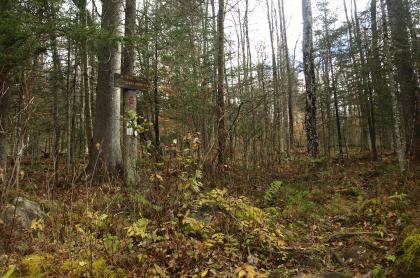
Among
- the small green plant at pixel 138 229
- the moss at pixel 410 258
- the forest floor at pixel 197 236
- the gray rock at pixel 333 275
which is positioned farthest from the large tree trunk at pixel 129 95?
the moss at pixel 410 258

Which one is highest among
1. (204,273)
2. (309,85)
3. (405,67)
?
(405,67)

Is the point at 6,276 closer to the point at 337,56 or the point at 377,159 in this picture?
the point at 377,159

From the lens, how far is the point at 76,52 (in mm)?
9289

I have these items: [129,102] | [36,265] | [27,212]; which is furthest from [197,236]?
[129,102]

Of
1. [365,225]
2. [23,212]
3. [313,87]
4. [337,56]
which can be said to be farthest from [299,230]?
[337,56]

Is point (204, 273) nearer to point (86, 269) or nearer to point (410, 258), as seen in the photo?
point (86, 269)

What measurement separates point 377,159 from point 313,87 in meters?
3.69

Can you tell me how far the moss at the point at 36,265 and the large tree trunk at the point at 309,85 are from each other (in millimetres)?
8771

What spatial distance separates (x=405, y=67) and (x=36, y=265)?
11.2 meters

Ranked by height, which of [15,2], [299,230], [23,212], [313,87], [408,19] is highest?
[408,19]

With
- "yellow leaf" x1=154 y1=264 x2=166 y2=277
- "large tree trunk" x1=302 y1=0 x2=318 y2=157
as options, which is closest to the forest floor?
"yellow leaf" x1=154 y1=264 x2=166 y2=277

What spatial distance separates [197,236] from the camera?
15.1 feet

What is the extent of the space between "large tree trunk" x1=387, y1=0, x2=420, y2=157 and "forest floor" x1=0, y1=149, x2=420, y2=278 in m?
4.38

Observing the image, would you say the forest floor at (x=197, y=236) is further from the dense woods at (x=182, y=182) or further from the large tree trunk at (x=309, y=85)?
the large tree trunk at (x=309, y=85)
